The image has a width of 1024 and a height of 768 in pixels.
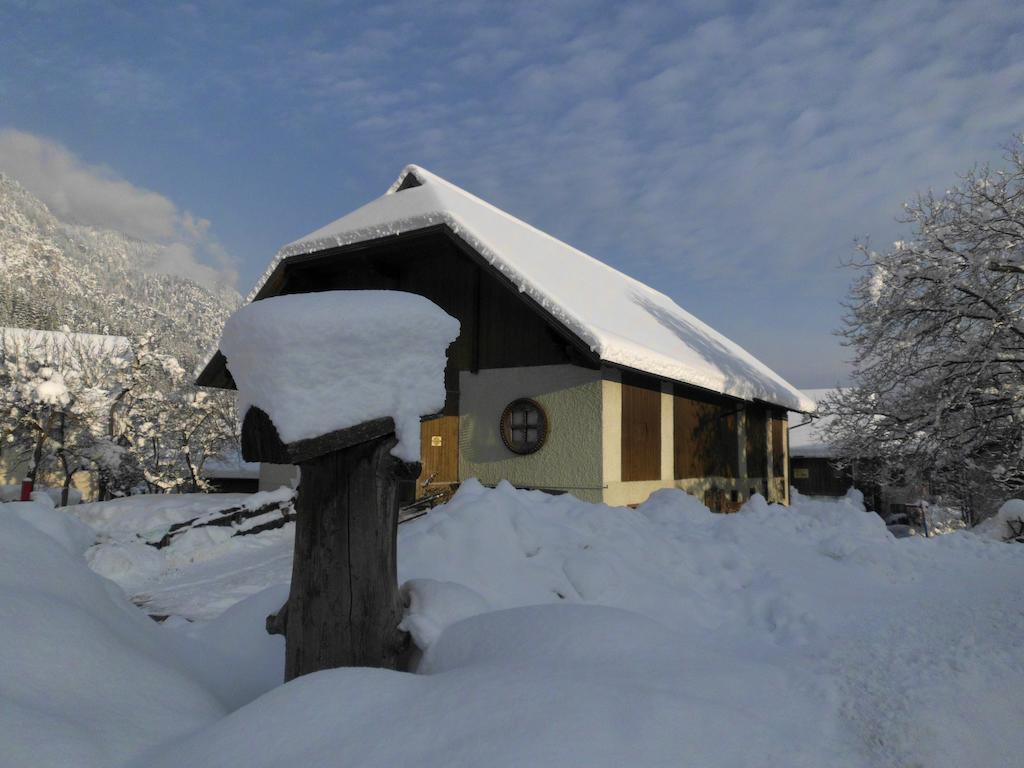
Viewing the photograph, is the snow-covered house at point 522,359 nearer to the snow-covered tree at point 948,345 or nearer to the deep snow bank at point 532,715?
the snow-covered tree at point 948,345

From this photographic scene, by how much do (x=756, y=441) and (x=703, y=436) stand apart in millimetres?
3320

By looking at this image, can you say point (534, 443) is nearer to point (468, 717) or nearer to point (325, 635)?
point (325, 635)

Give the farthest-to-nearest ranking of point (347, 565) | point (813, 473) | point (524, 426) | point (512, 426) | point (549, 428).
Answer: point (813, 473) → point (512, 426) → point (524, 426) → point (549, 428) → point (347, 565)

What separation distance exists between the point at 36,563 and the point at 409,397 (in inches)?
67.5

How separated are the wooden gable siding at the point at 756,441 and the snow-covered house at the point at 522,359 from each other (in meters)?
2.63

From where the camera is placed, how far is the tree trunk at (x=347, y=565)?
2652 millimetres

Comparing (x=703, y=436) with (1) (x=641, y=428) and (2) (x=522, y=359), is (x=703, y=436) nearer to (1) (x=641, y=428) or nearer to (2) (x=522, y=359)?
(1) (x=641, y=428)

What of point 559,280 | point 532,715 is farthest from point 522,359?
point 532,715

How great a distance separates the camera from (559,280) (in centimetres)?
1062

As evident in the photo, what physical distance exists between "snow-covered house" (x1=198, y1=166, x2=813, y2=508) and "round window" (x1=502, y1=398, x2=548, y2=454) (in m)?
0.02

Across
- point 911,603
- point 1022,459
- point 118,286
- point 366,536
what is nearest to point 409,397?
point 366,536

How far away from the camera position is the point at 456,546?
4543mm

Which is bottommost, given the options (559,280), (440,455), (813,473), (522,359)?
(813,473)

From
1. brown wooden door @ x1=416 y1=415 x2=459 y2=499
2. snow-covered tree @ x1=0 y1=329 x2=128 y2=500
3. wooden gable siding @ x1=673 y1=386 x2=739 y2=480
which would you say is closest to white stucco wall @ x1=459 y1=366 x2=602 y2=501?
brown wooden door @ x1=416 y1=415 x2=459 y2=499
